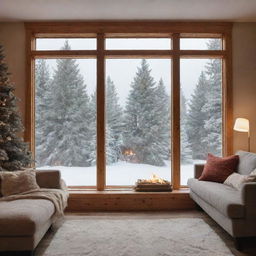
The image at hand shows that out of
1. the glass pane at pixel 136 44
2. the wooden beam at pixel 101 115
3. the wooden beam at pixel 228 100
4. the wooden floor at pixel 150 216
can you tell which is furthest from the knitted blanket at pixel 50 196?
the wooden beam at pixel 228 100

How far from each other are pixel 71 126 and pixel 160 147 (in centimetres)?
163

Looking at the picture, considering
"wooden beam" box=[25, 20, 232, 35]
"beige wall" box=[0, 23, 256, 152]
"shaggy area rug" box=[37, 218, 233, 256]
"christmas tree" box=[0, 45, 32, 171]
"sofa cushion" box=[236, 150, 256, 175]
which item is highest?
"wooden beam" box=[25, 20, 232, 35]

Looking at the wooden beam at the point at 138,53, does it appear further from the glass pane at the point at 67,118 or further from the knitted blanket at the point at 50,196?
the knitted blanket at the point at 50,196

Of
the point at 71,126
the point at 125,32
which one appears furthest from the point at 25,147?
the point at 125,32

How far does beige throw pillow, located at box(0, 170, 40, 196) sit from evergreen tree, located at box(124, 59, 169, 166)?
2.06 m

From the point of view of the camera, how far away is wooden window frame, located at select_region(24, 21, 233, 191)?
582 cm

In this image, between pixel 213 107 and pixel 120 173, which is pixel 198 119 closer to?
pixel 213 107

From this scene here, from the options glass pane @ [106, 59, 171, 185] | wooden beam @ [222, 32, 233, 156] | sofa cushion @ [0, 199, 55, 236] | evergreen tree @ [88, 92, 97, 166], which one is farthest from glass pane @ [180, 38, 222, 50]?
sofa cushion @ [0, 199, 55, 236]

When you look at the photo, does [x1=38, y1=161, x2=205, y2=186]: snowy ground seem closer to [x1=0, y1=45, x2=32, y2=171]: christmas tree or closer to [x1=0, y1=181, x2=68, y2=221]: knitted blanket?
[x1=0, y1=45, x2=32, y2=171]: christmas tree

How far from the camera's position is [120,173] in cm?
597

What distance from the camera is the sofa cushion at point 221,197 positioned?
11.5 ft

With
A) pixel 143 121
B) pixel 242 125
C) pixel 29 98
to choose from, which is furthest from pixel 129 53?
pixel 242 125

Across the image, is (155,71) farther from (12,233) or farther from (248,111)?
(12,233)

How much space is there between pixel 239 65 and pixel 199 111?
1.06 m
